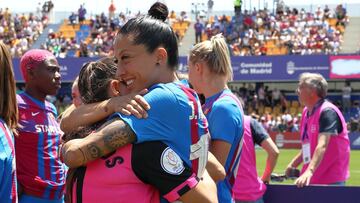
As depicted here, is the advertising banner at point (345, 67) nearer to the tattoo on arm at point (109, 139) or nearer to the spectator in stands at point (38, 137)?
the spectator in stands at point (38, 137)

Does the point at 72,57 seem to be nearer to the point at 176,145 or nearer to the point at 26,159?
the point at 26,159

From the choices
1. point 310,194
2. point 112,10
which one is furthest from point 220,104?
point 112,10

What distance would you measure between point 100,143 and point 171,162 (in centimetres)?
25

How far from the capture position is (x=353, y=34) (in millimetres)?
40844

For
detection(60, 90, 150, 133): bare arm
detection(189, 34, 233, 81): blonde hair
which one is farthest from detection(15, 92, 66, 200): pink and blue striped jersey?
detection(60, 90, 150, 133): bare arm

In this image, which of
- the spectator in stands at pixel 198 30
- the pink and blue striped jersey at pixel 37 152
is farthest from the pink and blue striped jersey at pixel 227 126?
the spectator in stands at pixel 198 30

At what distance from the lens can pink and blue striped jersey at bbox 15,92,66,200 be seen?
18.1 feet

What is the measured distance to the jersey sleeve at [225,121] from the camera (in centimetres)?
417

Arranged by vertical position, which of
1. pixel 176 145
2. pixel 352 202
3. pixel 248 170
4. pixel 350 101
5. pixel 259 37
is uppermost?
pixel 176 145

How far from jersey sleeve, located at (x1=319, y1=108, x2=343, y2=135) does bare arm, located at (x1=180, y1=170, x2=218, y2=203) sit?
387 cm

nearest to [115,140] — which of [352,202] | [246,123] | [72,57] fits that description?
[246,123]

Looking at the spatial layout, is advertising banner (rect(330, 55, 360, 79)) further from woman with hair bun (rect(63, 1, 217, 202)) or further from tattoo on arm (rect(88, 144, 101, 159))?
tattoo on arm (rect(88, 144, 101, 159))

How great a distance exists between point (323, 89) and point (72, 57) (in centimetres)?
3358

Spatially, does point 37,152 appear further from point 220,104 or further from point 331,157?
point 331,157
